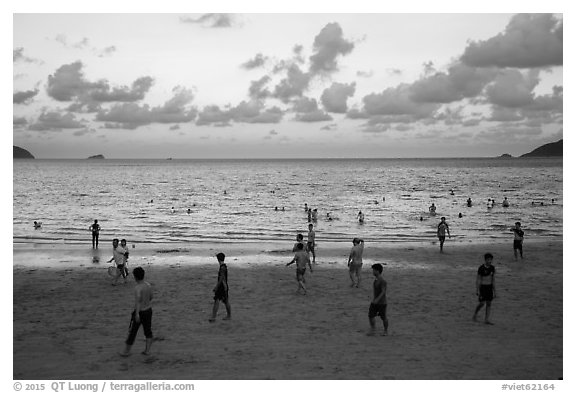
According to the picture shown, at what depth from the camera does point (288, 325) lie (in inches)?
492

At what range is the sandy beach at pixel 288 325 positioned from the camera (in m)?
9.83

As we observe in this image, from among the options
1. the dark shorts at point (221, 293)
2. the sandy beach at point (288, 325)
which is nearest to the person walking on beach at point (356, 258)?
the sandy beach at point (288, 325)

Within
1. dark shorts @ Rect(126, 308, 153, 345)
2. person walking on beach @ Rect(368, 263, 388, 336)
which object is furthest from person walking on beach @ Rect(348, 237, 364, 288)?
dark shorts @ Rect(126, 308, 153, 345)

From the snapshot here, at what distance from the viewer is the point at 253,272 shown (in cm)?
1906

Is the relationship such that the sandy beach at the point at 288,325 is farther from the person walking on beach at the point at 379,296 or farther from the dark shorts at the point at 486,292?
the dark shorts at the point at 486,292

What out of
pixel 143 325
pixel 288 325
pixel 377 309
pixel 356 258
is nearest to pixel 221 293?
pixel 288 325

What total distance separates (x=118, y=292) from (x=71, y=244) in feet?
45.7

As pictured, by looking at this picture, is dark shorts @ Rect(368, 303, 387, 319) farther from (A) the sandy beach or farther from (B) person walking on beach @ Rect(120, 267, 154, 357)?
(B) person walking on beach @ Rect(120, 267, 154, 357)

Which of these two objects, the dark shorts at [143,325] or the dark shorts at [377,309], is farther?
the dark shorts at [377,309]

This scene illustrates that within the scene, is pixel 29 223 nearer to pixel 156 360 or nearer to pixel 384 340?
pixel 156 360

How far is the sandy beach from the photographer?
32.2ft

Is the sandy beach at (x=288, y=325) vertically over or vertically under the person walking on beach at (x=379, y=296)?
under

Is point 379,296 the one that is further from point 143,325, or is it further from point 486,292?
point 143,325
